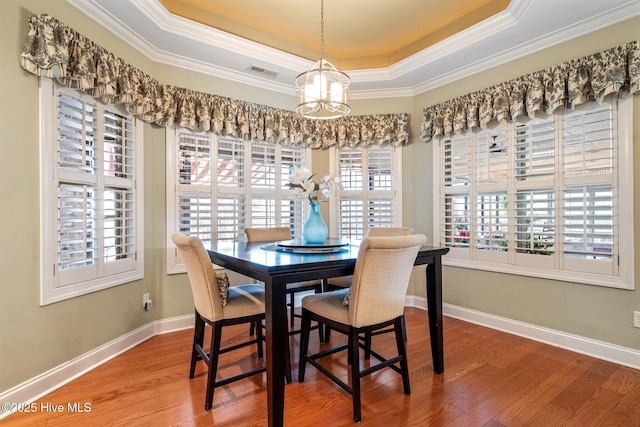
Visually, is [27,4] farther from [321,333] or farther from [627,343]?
[627,343]

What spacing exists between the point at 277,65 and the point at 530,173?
2647 mm

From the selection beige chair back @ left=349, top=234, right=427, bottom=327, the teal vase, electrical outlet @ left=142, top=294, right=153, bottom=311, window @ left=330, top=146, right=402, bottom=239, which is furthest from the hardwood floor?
window @ left=330, top=146, right=402, bottom=239

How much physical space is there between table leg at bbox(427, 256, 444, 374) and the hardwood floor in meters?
0.11

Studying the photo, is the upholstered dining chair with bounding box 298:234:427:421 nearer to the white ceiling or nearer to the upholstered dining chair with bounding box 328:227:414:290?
the upholstered dining chair with bounding box 328:227:414:290

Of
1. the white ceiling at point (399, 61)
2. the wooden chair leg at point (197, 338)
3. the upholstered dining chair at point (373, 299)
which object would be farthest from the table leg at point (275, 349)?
the white ceiling at point (399, 61)

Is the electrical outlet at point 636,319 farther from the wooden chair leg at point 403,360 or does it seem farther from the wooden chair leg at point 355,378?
the wooden chair leg at point 355,378

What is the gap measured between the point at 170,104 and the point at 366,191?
2.36m

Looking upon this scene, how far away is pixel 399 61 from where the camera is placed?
11.9 feet

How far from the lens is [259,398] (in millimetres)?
1955

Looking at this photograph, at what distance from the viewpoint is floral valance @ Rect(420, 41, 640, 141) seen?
2346mm

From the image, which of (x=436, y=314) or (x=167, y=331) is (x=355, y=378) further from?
(x=167, y=331)

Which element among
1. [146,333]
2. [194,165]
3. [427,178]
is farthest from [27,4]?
[427,178]

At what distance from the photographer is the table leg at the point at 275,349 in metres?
1.59

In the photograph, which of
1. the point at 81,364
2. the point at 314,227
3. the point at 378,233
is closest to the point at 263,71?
the point at 314,227
